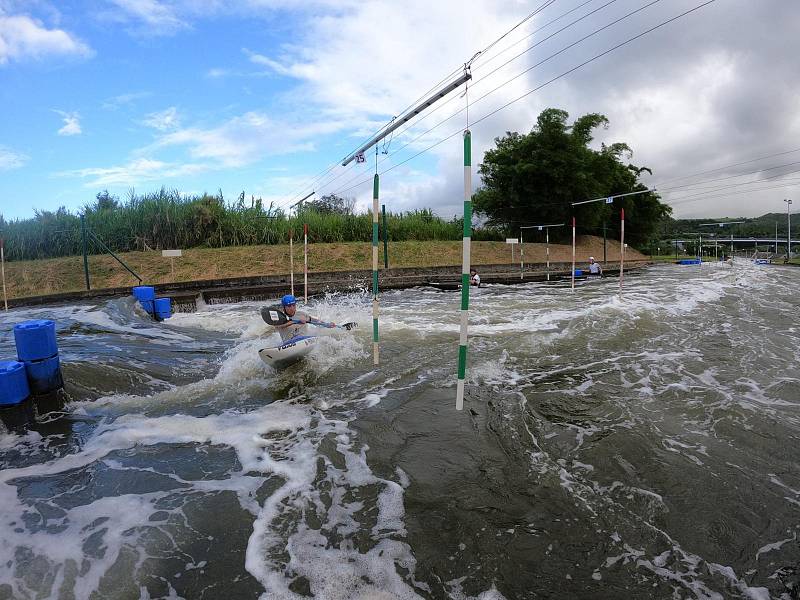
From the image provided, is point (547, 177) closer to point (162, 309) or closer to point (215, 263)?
point (215, 263)

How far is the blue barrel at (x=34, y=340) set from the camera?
15.1 ft

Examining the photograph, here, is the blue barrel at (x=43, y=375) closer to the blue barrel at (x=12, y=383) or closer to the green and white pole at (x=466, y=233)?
the blue barrel at (x=12, y=383)

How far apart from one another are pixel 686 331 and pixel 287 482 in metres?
8.55

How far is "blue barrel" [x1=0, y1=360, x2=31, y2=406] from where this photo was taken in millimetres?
4367

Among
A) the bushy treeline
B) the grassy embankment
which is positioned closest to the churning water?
the grassy embankment

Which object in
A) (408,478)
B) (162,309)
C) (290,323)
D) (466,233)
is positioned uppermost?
(466,233)

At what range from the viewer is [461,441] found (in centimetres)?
403

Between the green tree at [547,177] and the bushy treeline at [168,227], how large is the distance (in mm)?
14629

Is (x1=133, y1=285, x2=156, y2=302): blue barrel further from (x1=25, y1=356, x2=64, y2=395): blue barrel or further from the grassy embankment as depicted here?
(x1=25, y1=356, x2=64, y2=395): blue barrel

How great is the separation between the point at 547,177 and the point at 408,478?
117 feet

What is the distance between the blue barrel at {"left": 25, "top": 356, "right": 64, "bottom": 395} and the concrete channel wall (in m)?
8.42

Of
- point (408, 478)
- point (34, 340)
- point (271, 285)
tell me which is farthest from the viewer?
point (271, 285)

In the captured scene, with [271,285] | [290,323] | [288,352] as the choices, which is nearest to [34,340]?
[288,352]

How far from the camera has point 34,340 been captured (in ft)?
15.2
